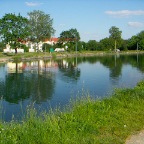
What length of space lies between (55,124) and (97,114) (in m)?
1.80

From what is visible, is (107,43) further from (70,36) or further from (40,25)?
(40,25)

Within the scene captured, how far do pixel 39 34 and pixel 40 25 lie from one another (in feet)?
8.50

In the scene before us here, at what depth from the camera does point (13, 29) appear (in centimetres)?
6606

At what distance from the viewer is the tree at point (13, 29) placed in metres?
65.2

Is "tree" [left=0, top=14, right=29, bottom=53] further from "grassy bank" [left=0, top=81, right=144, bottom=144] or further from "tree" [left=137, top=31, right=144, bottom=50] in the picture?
"tree" [left=137, top=31, right=144, bottom=50]

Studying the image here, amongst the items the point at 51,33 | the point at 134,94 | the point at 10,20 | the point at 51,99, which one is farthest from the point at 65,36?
the point at 134,94

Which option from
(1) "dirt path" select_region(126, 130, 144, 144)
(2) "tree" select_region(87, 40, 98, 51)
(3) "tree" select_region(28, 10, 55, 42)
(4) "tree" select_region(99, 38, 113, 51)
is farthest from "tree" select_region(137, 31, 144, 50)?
(1) "dirt path" select_region(126, 130, 144, 144)

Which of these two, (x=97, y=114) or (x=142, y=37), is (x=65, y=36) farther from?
(x=97, y=114)

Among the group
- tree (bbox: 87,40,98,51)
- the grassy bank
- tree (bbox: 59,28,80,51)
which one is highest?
tree (bbox: 59,28,80,51)

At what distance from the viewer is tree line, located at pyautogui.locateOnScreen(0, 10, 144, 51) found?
66.1 metres

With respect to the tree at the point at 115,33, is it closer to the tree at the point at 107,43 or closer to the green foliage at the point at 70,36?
the tree at the point at 107,43

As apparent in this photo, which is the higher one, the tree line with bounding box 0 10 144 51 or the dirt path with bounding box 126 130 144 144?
the tree line with bounding box 0 10 144 51

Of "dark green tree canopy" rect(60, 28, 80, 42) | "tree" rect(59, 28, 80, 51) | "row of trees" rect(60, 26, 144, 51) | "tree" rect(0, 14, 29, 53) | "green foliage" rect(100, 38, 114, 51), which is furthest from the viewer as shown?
"green foliage" rect(100, 38, 114, 51)

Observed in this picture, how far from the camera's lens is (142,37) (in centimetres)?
12238
